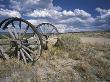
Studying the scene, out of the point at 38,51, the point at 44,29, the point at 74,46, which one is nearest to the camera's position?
the point at 38,51

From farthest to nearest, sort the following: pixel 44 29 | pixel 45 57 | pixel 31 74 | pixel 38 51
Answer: pixel 44 29, pixel 45 57, pixel 38 51, pixel 31 74

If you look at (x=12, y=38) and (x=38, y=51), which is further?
(x=12, y=38)

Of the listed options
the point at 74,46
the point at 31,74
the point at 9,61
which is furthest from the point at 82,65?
the point at 74,46

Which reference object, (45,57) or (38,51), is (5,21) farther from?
(45,57)

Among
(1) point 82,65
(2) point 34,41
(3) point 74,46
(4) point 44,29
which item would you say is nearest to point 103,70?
(1) point 82,65

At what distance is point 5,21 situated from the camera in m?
10.9

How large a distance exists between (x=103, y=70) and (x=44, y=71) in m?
2.77

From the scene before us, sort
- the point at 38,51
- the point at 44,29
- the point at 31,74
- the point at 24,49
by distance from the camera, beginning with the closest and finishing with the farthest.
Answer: the point at 31,74
the point at 38,51
the point at 24,49
the point at 44,29

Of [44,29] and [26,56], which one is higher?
[44,29]

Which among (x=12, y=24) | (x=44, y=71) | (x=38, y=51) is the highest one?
(x=12, y=24)

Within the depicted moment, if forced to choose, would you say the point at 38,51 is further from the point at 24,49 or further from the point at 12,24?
the point at 12,24

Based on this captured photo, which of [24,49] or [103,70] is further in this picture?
[24,49]

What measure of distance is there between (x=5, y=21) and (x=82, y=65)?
4690 millimetres

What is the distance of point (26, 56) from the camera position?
11.0 meters
